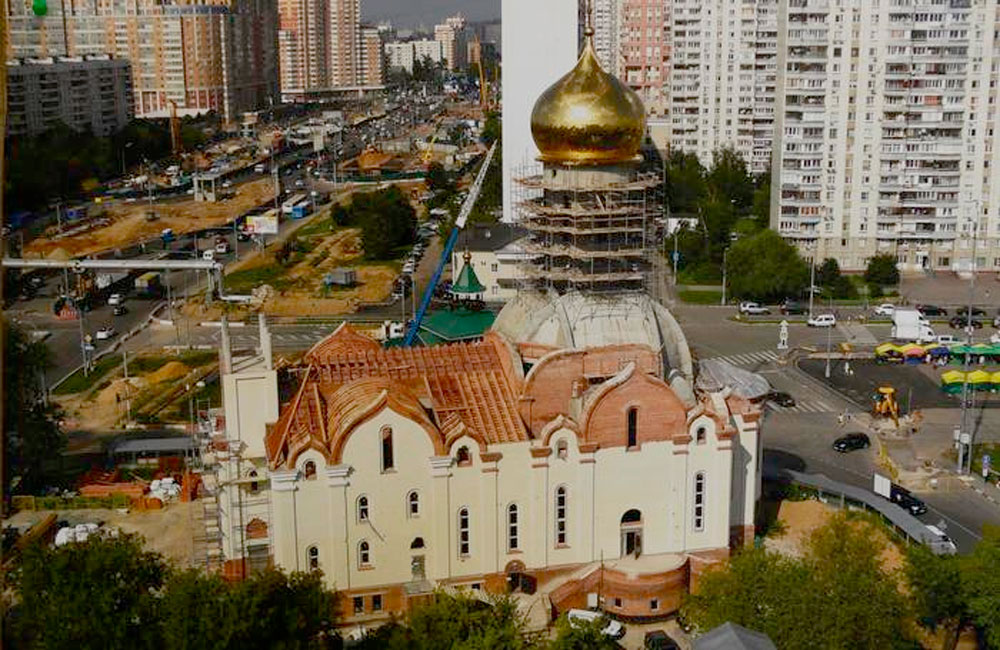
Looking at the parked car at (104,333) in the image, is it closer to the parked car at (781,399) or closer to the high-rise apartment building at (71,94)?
the parked car at (781,399)

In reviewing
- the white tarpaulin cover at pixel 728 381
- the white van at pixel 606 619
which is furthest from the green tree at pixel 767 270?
the white van at pixel 606 619

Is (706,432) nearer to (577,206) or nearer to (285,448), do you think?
(577,206)

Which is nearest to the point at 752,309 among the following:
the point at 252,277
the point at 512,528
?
the point at 252,277

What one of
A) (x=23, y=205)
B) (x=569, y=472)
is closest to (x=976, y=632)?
(x=569, y=472)

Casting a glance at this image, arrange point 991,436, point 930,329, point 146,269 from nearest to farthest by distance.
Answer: point 991,436, point 930,329, point 146,269

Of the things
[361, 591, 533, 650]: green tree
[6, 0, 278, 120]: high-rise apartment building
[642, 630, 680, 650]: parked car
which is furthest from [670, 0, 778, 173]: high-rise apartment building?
[361, 591, 533, 650]: green tree

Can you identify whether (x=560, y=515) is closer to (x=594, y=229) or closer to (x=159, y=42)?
(x=594, y=229)
